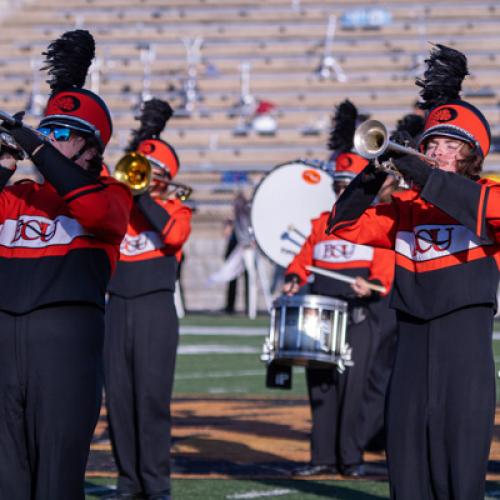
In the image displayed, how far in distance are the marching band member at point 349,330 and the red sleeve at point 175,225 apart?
113 centimetres

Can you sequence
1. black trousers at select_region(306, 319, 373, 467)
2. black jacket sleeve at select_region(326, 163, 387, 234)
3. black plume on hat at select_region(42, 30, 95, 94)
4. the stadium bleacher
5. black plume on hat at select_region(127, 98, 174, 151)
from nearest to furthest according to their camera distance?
black jacket sleeve at select_region(326, 163, 387, 234) < black plume on hat at select_region(42, 30, 95, 94) < black plume on hat at select_region(127, 98, 174, 151) < black trousers at select_region(306, 319, 373, 467) < the stadium bleacher

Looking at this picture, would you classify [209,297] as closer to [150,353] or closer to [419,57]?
[419,57]

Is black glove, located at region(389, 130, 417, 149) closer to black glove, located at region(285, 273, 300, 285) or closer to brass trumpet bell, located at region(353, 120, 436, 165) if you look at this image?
brass trumpet bell, located at region(353, 120, 436, 165)

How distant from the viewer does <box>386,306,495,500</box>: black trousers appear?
14.4ft

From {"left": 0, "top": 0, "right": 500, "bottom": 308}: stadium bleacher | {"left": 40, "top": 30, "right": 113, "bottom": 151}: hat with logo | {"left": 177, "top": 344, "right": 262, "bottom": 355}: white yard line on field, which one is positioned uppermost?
{"left": 0, "top": 0, "right": 500, "bottom": 308}: stadium bleacher

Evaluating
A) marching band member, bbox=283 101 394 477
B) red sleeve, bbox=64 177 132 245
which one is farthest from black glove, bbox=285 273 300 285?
red sleeve, bbox=64 177 132 245

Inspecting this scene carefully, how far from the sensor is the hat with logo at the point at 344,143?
7.84 m

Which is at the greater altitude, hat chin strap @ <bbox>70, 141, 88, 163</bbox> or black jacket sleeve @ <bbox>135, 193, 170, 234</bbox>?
hat chin strap @ <bbox>70, 141, 88, 163</bbox>

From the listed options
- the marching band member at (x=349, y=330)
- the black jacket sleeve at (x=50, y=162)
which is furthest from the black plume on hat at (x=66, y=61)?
the marching band member at (x=349, y=330)

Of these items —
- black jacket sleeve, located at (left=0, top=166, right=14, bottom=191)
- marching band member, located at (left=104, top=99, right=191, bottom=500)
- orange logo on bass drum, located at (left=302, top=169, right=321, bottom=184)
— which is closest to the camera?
black jacket sleeve, located at (left=0, top=166, right=14, bottom=191)

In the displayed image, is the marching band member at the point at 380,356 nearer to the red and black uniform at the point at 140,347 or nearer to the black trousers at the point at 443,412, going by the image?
the red and black uniform at the point at 140,347

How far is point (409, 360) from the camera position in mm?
4516

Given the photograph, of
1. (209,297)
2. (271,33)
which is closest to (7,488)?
(209,297)

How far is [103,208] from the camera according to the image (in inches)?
163
